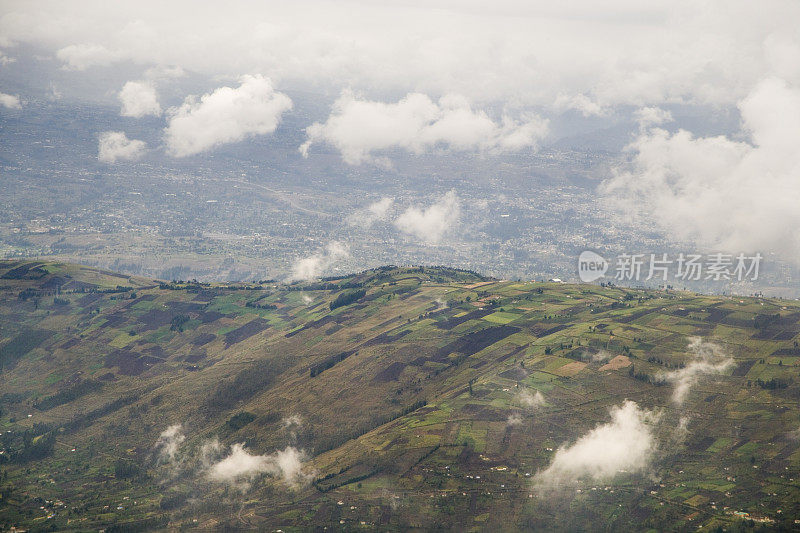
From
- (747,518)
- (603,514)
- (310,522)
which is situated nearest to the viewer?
(747,518)

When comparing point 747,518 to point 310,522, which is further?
point 310,522

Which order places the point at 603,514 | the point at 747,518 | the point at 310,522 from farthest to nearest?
the point at 310,522
the point at 603,514
the point at 747,518

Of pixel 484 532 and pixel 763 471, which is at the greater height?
pixel 763 471

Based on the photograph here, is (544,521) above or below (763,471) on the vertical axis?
below

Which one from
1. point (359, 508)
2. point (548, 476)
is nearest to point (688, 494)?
point (548, 476)

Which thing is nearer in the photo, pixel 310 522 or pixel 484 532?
pixel 484 532

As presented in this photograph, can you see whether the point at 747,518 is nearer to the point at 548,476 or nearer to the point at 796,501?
the point at 796,501

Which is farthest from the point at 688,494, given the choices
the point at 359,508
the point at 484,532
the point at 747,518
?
the point at 359,508

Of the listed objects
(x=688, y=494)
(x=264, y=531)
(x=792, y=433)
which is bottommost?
(x=264, y=531)

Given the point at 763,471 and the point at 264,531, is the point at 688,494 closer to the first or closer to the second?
the point at 763,471
